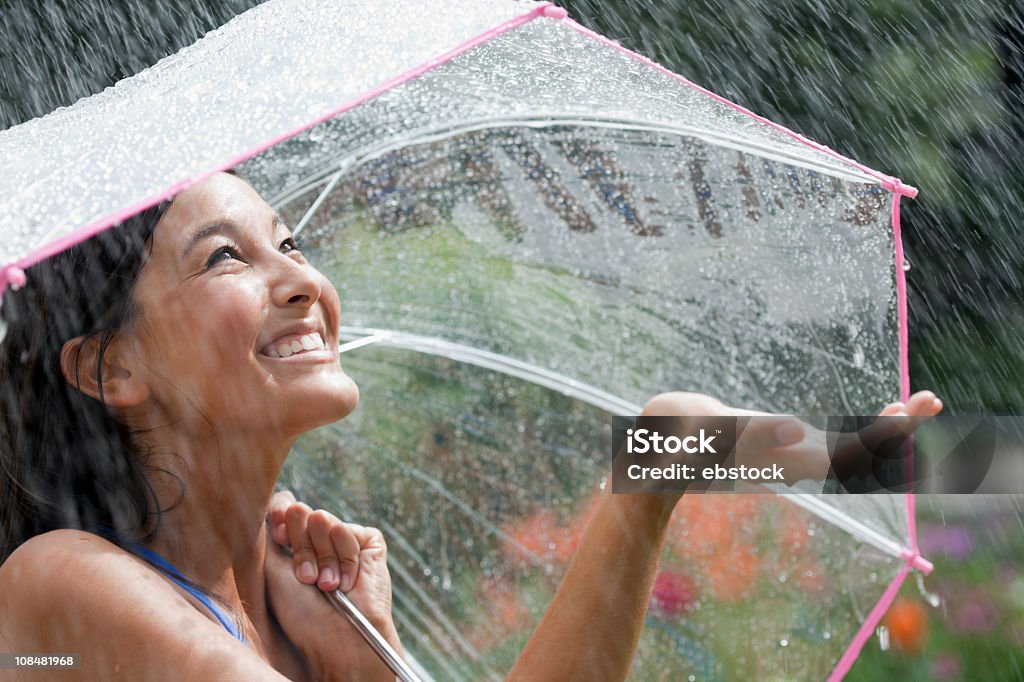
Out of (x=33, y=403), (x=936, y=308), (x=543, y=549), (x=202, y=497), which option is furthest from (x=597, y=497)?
(x=936, y=308)

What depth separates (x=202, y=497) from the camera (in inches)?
76.9

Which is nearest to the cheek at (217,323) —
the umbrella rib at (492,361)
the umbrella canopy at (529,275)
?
the umbrella canopy at (529,275)

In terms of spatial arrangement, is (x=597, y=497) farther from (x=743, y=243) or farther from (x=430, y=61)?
(x=430, y=61)

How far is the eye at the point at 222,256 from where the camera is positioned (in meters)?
1.84

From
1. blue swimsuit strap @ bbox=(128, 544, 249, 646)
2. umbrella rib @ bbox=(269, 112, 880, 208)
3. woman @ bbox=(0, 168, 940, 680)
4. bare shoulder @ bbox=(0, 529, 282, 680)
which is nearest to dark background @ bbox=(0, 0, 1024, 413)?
umbrella rib @ bbox=(269, 112, 880, 208)

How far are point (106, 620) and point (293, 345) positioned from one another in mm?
510

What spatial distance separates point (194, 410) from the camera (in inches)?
73.9

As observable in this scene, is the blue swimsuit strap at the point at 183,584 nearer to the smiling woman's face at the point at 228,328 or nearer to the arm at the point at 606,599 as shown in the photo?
the smiling woman's face at the point at 228,328

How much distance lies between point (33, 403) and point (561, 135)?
974 millimetres

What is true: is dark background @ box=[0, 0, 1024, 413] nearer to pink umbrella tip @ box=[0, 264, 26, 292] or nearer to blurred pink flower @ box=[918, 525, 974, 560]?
blurred pink flower @ box=[918, 525, 974, 560]

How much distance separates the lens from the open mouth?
1.85m

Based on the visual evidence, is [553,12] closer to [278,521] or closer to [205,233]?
[205,233]

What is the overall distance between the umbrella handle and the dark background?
2.60 m

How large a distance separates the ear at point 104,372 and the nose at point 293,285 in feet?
0.86
